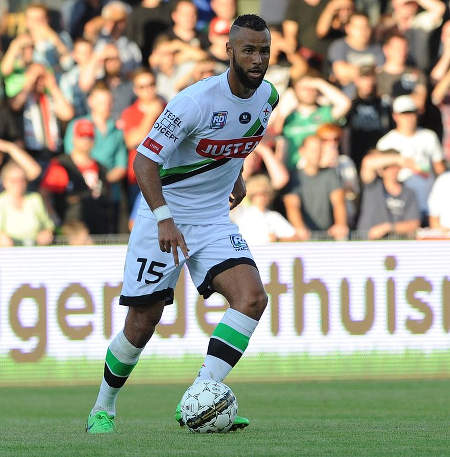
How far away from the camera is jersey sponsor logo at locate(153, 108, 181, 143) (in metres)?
7.15

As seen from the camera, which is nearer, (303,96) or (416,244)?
(416,244)

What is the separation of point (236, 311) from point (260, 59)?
1.45 m

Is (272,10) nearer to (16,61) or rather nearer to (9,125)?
(16,61)

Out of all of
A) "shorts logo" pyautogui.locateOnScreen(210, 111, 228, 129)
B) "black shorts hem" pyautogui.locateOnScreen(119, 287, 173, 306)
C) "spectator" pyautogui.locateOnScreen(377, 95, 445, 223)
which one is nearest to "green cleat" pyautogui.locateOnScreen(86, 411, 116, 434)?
"black shorts hem" pyautogui.locateOnScreen(119, 287, 173, 306)

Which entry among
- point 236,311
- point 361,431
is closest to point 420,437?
point 361,431

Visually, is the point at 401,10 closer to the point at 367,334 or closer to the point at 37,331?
the point at 367,334

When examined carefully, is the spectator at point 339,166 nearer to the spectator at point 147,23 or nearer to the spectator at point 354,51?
the spectator at point 354,51

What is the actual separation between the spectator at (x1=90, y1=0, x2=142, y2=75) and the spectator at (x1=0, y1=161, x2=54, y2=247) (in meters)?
2.88

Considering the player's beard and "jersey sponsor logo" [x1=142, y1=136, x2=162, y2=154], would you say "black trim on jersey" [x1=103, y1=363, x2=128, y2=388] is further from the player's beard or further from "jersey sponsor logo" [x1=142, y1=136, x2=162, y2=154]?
the player's beard

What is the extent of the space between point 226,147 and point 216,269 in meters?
0.74

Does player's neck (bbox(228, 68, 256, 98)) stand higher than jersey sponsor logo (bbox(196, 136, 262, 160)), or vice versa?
player's neck (bbox(228, 68, 256, 98))

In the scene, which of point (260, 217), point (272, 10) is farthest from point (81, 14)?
point (260, 217)

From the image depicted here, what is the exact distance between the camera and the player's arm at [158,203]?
274 inches

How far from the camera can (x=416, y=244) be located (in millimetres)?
13141
